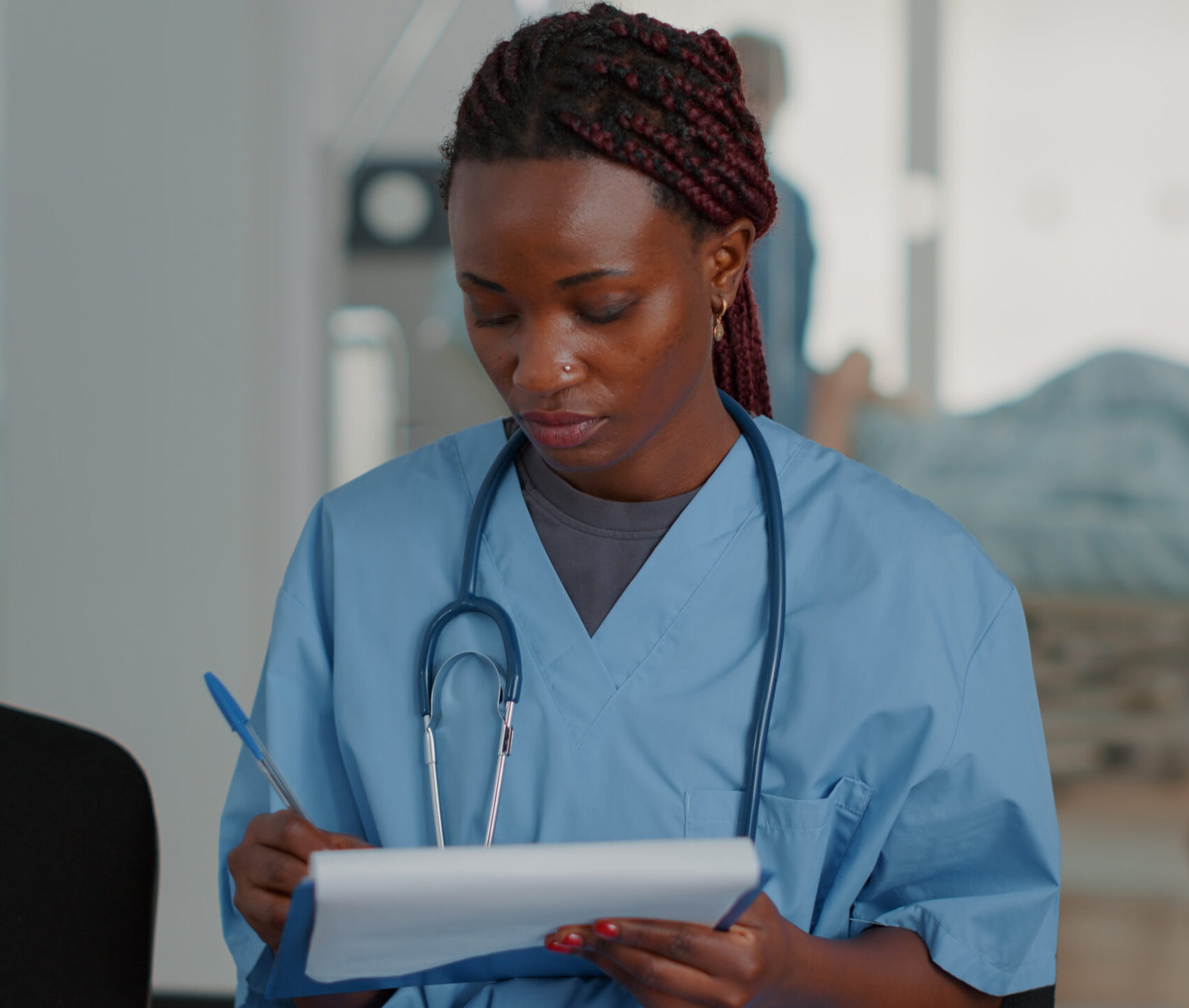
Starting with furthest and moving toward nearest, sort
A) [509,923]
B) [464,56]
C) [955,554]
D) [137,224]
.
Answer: [464,56]
[137,224]
[955,554]
[509,923]

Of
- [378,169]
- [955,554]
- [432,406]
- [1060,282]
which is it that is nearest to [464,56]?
[378,169]

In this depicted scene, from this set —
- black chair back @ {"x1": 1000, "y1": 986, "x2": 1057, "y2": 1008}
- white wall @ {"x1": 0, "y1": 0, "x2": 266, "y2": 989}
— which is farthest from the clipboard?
white wall @ {"x1": 0, "y1": 0, "x2": 266, "y2": 989}

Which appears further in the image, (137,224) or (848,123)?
(848,123)

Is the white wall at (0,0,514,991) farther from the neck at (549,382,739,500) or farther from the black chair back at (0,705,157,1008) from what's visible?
the neck at (549,382,739,500)

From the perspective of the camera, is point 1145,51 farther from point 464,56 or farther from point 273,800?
point 273,800

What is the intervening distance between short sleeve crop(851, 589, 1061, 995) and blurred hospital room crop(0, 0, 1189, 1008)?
123 cm

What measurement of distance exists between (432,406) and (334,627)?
45.4 inches

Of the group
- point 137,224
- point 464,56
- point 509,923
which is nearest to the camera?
point 509,923

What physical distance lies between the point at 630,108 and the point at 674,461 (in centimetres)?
25

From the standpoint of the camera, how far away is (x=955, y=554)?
84 centimetres

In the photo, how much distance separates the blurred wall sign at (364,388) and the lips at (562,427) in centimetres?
124

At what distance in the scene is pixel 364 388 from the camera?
78.4 inches

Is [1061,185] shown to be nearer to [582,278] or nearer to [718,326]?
[718,326]

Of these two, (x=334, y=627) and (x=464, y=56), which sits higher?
(x=464, y=56)
